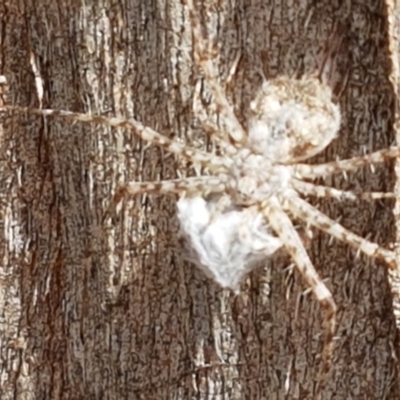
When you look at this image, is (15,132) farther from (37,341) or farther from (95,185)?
(37,341)

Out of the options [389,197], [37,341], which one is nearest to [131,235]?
[37,341]

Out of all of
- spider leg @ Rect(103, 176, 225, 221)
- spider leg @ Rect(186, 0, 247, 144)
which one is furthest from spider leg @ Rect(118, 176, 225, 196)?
spider leg @ Rect(186, 0, 247, 144)

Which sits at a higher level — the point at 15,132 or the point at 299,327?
the point at 15,132

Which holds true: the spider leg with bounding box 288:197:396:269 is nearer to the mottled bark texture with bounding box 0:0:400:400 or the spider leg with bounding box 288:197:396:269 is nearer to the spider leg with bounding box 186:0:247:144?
the mottled bark texture with bounding box 0:0:400:400

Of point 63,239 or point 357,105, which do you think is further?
point 63,239

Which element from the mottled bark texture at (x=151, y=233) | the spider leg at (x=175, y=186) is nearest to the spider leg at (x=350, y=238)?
the mottled bark texture at (x=151, y=233)

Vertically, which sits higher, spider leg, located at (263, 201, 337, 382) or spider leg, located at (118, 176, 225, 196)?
spider leg, located at (118, 176, 225, 196)
